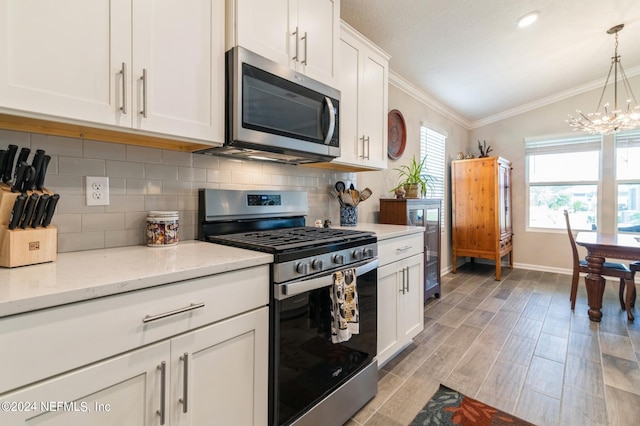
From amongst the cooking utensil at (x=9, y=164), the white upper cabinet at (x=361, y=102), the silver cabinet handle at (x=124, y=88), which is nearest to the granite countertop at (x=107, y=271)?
the cooking utensil at (x=9, y=164)

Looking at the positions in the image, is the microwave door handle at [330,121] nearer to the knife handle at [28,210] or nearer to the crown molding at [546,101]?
the knife handle at [28,210]

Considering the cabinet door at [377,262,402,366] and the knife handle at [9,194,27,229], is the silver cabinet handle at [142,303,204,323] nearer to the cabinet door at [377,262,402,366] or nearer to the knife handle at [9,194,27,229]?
the knife handle at [9,194,27,229]

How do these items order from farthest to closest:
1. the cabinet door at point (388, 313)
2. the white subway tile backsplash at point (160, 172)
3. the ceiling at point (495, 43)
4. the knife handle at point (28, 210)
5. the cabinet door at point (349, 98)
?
the ceiling at point (495, 43) → the cabinet door at point (349, 98) → the cabinet door at point (388, 313) → the white subway tile backsplash at point (160, 172) → the knife handle at point (28, 210)

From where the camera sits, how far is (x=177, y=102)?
1.23m

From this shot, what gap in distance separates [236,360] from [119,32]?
128 cm

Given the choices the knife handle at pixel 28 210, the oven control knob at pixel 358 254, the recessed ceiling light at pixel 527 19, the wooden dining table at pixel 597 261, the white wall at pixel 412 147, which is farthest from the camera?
the white wall at pixel 412 147

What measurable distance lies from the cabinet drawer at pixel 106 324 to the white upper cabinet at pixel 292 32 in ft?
3.69

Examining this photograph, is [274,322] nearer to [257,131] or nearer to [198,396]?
[198,396]

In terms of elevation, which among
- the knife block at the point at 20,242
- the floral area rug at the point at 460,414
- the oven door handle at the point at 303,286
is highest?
the knife block at the point at 20,242

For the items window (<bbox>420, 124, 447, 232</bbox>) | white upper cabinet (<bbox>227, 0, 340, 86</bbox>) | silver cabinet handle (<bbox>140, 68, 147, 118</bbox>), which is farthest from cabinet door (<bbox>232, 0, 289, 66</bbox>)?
window (<bbox>420, 124, 447, 232</bbox>)

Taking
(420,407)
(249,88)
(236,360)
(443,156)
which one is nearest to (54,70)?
(249,88)

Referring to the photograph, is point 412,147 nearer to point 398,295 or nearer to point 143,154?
point 398,295

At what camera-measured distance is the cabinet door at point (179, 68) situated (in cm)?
113

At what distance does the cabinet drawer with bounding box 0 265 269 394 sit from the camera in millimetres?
676
